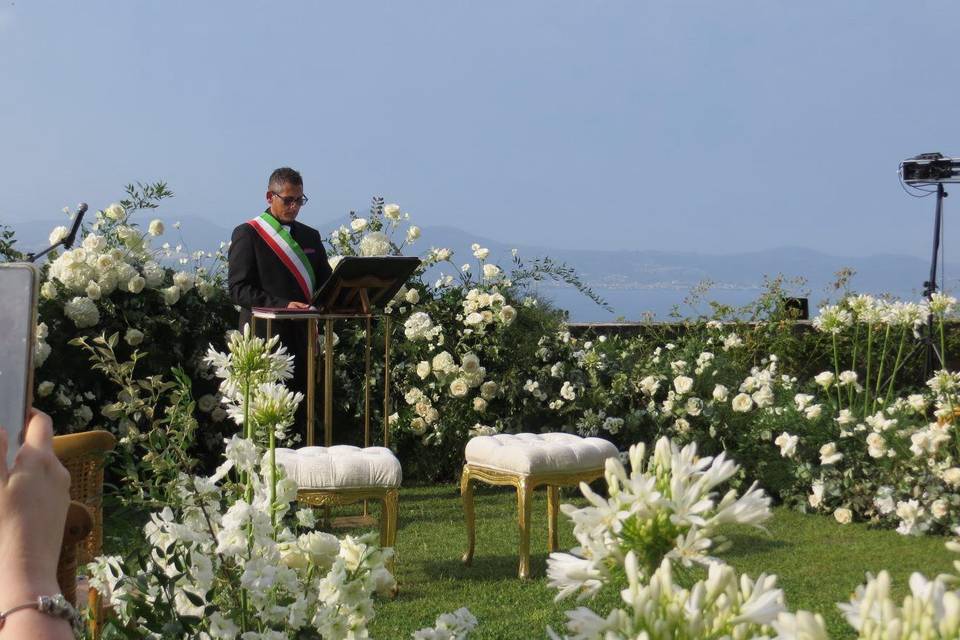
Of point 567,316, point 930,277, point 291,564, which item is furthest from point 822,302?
point 291,564

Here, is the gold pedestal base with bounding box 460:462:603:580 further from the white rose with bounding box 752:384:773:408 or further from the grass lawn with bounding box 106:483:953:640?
the white rose with bounding box 752:384:773:408

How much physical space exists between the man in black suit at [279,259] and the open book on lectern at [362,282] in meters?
0.69

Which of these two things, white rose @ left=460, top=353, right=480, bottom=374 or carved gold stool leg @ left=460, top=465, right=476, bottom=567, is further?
white rose @ left=460, top=353, right=480, bottom=374

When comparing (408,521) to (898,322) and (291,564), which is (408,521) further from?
(291,564)

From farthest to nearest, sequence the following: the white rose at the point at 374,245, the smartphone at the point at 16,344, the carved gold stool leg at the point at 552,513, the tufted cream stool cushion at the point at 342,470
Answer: the white rose at the point at 374,245 → the carved gold stool leg at the point at 552,513 → the tufted cream stool cushion at the point at 342,470 → the smartphone at the point at 16,344

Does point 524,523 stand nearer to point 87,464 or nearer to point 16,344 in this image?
point 87,464

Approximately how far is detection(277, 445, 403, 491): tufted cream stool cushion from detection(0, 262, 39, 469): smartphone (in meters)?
3.81

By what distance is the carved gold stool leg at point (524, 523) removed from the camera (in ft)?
18.4

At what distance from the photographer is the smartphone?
135 centimetres

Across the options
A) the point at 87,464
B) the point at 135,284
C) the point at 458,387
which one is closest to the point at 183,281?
the point at 135,284

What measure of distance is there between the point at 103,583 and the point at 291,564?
413 millimetres

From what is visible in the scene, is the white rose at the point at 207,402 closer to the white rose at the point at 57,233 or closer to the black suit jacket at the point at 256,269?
the black suit jacket at the point at 256,269

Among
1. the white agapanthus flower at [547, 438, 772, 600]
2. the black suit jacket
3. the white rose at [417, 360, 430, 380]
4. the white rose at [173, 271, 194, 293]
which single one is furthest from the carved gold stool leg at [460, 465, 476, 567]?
the white agapanthus flower at [547, 438, 772, 600]

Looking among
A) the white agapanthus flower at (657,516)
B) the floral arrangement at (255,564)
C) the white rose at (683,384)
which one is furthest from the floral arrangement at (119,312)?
the white agapanthus flower at (657,516)
